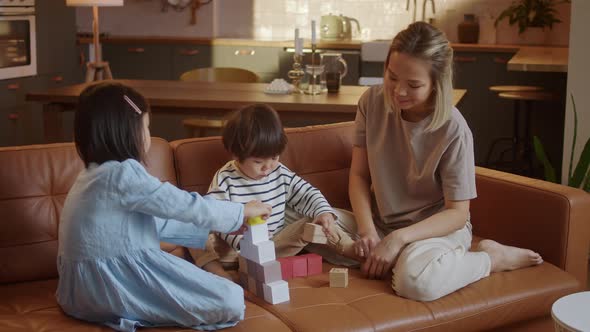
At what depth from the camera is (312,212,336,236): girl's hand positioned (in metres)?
2.52

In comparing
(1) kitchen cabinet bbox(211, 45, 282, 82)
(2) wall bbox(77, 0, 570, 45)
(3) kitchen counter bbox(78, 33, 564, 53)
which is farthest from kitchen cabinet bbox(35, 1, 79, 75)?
(1) kitchen cabinet bbox(211, 45, 282, 82)

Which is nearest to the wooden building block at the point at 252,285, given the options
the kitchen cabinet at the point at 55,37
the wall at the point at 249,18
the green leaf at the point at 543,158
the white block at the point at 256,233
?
the white block at the point at 256,233

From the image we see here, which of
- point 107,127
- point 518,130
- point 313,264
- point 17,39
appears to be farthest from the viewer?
point 518,130

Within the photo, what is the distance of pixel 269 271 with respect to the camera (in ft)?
7.30

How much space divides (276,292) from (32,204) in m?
0.76

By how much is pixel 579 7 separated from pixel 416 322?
2.54 meters

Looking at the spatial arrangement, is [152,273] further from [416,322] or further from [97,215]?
[416,322]

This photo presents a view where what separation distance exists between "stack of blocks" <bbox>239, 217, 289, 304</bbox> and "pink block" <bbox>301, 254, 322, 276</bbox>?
0.85 ft

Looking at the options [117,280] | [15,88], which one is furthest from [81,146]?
[15,88]

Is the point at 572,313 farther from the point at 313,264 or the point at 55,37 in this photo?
the point at 55,37

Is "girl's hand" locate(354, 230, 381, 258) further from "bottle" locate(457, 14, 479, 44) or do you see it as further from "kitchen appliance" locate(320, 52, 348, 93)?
"bottle" locate(457, 14, 479, 44)

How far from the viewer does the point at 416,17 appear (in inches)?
279

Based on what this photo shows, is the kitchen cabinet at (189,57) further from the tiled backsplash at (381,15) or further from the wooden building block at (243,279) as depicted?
the wooden building block at (243,279)

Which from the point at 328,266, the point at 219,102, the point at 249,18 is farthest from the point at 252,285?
the point at 249,18
